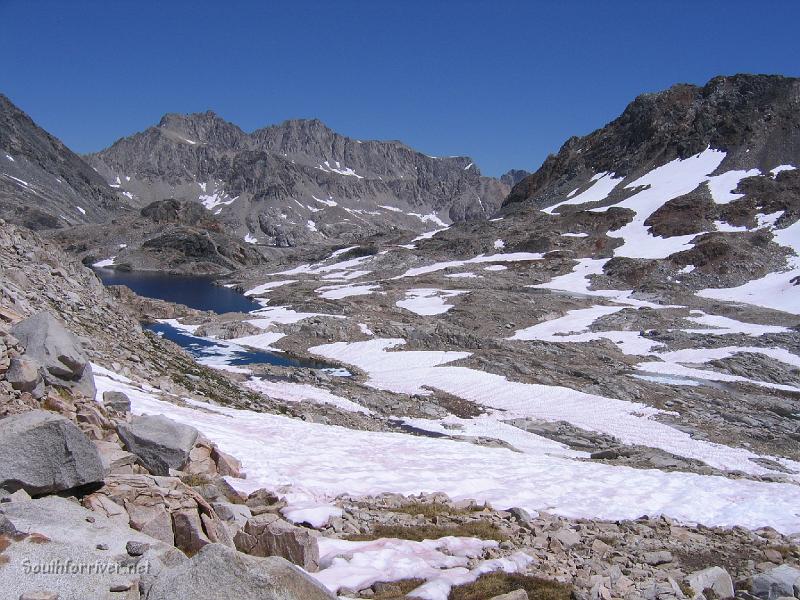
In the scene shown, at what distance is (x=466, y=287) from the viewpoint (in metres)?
88.8

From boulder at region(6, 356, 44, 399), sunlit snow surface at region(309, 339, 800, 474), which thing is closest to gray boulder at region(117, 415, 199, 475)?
boulder at region(6, 356, 44, 399)

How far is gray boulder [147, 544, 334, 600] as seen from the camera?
5.78 m

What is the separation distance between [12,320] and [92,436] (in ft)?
19.7

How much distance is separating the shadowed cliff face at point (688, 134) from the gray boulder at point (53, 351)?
133964 mm

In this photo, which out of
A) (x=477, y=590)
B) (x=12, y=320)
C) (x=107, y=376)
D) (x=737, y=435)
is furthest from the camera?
(x=737, y=435)

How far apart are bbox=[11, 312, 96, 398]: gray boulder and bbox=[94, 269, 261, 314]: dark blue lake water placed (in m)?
75.3

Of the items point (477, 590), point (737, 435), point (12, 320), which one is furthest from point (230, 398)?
point (737, 435)

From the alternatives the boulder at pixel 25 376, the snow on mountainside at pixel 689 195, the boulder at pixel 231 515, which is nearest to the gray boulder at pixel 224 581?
the boulder at pixel 231 515

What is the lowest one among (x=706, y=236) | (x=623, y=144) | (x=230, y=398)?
(x=230, y=398)

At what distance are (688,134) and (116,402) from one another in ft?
488

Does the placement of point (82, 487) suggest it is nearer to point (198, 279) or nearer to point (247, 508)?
point (247, 508)

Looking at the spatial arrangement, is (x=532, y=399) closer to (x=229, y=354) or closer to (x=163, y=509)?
(x=229, y=354)

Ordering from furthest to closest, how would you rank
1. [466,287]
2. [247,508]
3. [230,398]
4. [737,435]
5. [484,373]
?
[466,287], [484,373], [737,435], [230,398], [247,508]

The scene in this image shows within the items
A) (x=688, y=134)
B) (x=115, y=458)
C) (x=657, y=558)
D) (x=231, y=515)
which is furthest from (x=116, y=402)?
(x=688, y=134)
